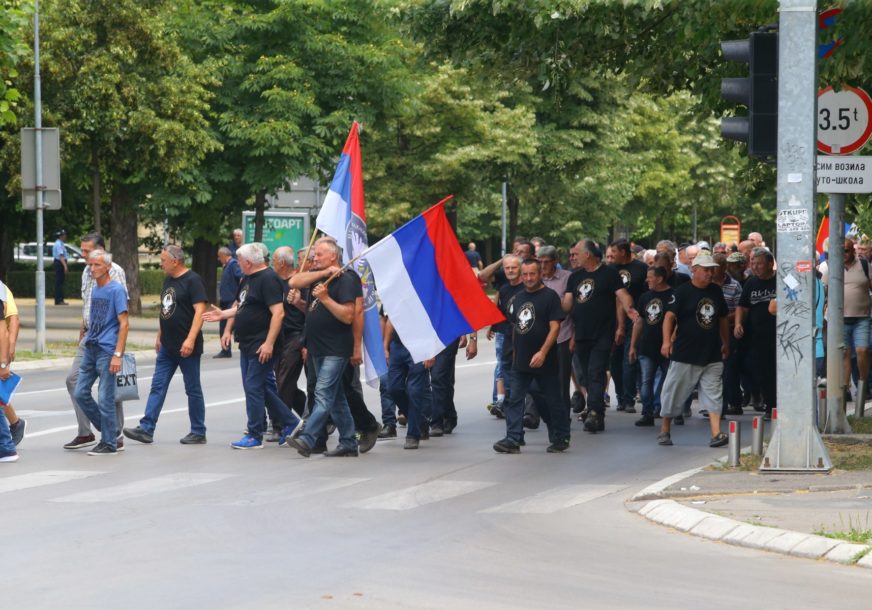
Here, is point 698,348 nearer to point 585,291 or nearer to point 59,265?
point 585,291

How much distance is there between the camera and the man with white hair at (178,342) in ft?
46.5

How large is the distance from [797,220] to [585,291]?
4.58 m

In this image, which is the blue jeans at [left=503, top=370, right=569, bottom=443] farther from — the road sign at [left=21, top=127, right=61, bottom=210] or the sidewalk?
the road sign at [left=21, top=127, right=61, bottom=210]

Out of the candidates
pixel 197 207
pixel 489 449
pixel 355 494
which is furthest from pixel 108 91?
pixel 355 494

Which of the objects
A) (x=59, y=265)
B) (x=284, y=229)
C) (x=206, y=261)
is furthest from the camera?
(x=59, y=265)

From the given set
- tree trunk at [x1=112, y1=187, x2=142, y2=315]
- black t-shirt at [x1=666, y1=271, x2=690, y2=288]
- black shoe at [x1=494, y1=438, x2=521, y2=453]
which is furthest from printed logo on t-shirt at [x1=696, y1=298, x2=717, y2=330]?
tree trunk at [x1=112, y1=187, x2=142, y2=315]

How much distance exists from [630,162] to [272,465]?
3600cm

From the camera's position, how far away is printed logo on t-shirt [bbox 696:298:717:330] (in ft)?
46.9

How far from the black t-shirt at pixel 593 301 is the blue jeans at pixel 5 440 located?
564cm

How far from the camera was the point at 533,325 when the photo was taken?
1367 centimetres

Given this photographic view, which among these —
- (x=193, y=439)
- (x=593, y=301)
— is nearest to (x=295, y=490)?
(x=193, y=439)

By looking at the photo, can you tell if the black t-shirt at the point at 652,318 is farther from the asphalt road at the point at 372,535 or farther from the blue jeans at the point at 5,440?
the blue jeans at the point at 5,440

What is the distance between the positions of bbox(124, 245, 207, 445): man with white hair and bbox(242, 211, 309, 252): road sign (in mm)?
19250

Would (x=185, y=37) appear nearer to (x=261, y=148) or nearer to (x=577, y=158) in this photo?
(x=261, y=148)
